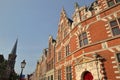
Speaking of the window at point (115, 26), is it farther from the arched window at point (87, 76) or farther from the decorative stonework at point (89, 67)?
the arched window at point (87, 76)

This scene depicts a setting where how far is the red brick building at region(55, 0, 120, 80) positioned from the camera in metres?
11.9

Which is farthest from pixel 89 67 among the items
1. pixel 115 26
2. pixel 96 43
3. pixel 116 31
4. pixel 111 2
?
pixel 111 2

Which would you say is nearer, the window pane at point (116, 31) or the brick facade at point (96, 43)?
the brick facade at point (96, 43)

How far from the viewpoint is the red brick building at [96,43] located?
1195 centimetres

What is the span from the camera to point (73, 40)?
57.1 feet

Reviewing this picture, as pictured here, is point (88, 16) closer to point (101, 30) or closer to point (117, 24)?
point (101, 30)

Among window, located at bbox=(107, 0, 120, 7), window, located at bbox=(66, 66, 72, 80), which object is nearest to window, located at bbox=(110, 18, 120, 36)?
window, located at bbox=(107, 0, 120, 7)

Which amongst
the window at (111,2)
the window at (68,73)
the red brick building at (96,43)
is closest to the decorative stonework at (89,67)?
the red brick building at (96,43)

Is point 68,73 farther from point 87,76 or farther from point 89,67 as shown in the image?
point 89,67

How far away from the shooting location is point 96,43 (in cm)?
1355

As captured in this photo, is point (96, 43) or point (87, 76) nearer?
point (96, 43)

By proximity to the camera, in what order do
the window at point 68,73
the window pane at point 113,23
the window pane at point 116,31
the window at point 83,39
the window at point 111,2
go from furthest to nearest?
the window at point 68,73 → the window at point 83,39 → the window at point 111,2 → the window pane at point 113,23 → the window pane at point 116,31

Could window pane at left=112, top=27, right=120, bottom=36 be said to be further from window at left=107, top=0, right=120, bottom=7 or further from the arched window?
the arched window

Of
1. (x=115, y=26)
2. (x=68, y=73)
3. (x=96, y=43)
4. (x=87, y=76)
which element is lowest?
(x=87, y=76)
